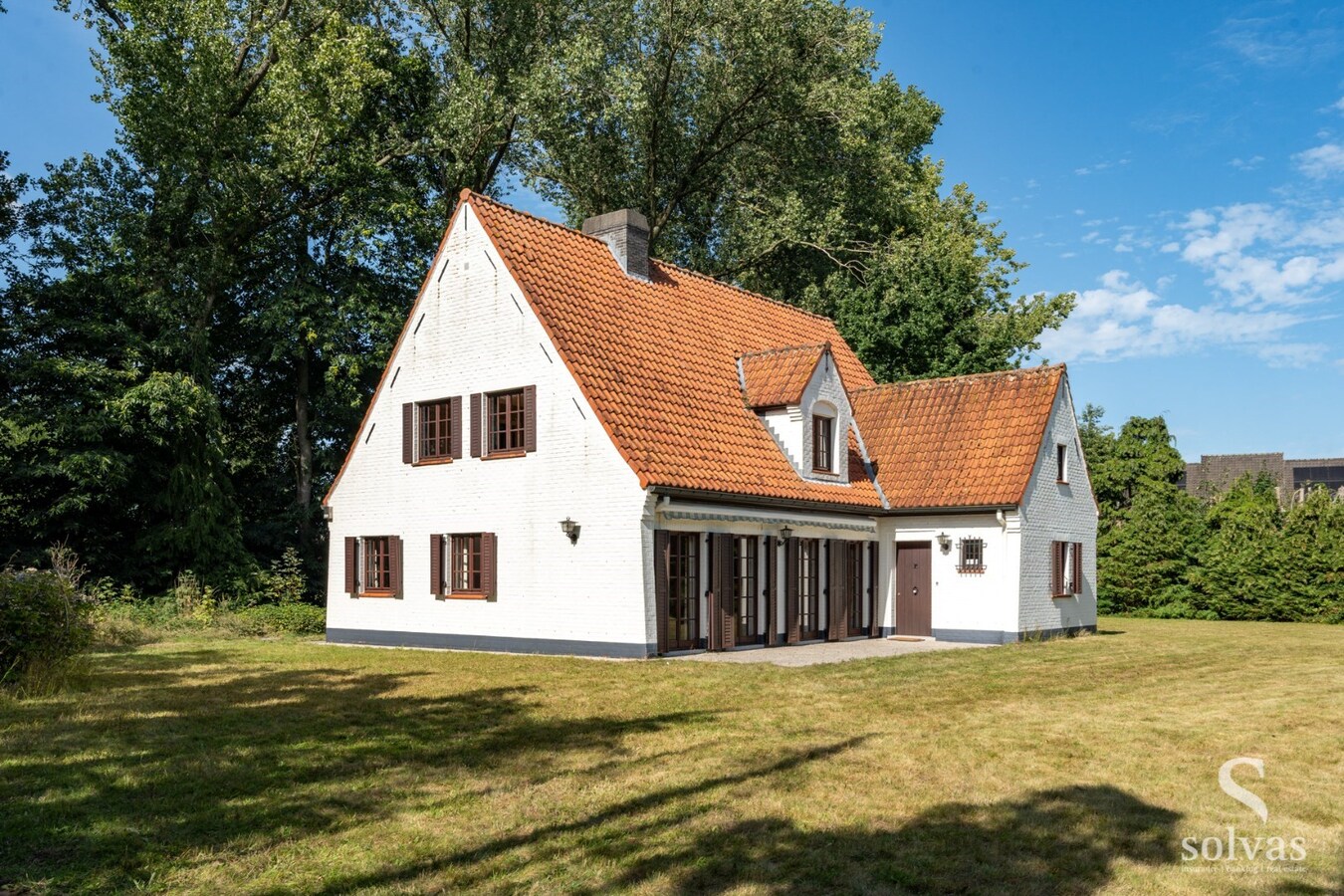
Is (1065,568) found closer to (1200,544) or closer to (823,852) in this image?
(1200,544)

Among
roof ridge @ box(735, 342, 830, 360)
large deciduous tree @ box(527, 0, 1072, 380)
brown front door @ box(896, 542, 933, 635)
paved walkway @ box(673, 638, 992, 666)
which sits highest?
large deciduous tree @ box(527, 0, 1072, 380)

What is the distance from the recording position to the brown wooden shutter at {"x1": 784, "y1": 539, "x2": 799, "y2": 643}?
68.9 ft

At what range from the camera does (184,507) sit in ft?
87.4

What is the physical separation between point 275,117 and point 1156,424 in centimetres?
2844

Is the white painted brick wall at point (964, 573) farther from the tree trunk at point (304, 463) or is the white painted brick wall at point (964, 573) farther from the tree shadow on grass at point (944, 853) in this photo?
the tree trunk at point (304, 463)

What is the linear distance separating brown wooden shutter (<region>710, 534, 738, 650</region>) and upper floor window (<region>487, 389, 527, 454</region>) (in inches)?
159

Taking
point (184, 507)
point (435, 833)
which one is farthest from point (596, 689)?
point (184, 507)

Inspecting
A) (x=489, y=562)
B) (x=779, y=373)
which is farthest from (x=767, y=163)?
(x=489, y=562)

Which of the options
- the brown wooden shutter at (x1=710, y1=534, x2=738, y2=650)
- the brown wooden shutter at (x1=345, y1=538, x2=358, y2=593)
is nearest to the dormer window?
the brown wooden shutter at (x1=710, y1=534, x2=738, y2=650)

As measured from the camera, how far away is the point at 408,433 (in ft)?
→ 72.3

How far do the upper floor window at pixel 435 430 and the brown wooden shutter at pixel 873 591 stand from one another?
9358 millimetres

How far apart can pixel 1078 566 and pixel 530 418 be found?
44.5 feet

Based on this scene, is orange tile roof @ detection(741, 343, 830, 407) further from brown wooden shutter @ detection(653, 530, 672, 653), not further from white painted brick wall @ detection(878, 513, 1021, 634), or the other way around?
brown wooden shutter @ detection(653, 530, 672, 653)

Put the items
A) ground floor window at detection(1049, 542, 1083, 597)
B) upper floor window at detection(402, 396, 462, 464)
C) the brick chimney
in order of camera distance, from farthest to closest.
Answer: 1. ground floor window at detection(1049, 542, 1083, 597)
2. the brick chimney
3. upper floor window at detection(402, 396, 462, 464)
